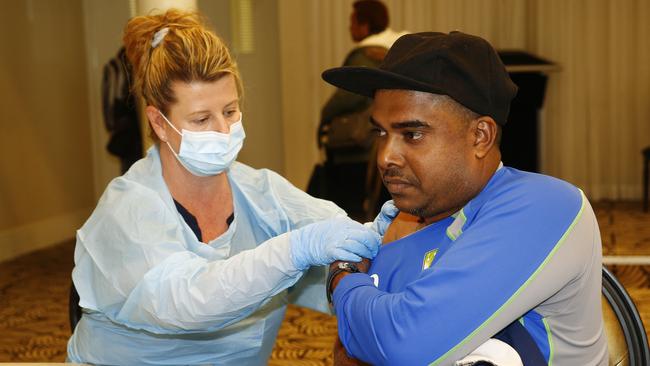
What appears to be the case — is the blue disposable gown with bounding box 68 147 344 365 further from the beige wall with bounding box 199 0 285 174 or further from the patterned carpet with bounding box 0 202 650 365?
the beige wall with bounding box 199 0 285 174

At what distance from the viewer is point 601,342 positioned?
137cm

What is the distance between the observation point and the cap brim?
1285mm

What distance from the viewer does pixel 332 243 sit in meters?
1.52

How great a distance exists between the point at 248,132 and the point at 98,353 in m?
6.62

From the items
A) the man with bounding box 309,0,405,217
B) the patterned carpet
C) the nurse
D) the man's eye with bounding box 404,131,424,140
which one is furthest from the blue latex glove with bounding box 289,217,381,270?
the man with bounding box 309,0,405,217

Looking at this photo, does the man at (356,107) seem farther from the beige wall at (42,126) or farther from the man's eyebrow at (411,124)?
the man's eyebrow at (411,124)

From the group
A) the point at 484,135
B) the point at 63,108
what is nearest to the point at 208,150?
the point at 484,135

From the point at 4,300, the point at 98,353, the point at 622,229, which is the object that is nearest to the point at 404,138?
the point at 98,353

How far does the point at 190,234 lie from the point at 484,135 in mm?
776

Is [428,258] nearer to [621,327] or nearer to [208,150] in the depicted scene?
[621,327]

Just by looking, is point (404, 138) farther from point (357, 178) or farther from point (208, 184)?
point (357, 178)

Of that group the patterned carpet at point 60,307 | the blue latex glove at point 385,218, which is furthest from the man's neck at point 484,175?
the patterned carpet at point 60,307

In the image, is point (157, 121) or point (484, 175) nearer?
point (484, 175)

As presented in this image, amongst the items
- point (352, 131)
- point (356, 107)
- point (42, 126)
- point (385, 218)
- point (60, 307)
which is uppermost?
point (385, 218)
